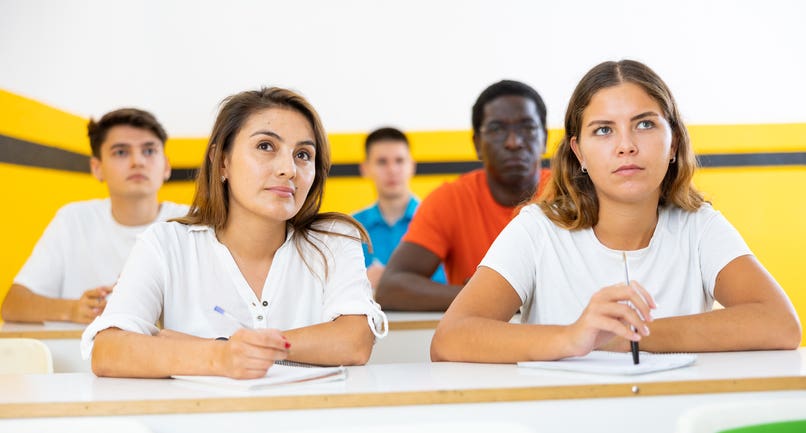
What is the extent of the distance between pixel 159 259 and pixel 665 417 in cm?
112

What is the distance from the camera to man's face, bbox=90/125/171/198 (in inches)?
129

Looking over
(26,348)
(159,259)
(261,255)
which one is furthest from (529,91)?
(26,348)

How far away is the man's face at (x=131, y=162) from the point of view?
3.29 m

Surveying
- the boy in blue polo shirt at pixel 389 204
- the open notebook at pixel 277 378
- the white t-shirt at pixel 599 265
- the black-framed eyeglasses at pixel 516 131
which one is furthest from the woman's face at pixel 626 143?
the boy in blue polo shirt at pixel 389 204

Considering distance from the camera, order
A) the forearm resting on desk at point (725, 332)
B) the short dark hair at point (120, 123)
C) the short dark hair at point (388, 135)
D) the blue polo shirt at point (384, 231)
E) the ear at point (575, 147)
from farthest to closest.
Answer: the short dark hair at point (388, 135)
the blue polo shirt at point (384, 231)
the short dark hair at point (120, 123)
the ear at point (575, 147)
the forearm resting on desk at point (725, 332)

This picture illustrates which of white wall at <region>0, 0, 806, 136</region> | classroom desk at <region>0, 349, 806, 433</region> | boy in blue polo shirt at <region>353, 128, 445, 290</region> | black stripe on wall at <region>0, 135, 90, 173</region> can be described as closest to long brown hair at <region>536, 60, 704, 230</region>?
classroom desk at <region>0, 349, 806, 433</region>

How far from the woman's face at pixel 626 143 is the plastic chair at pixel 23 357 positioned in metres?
1.37

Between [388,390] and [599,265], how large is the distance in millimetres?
861

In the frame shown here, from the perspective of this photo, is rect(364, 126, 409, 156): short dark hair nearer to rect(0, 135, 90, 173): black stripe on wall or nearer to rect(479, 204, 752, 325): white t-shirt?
rect(0, 135, 90, 173): black stripe on wall

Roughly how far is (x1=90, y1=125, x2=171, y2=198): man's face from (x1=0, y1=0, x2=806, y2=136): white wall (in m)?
1.51

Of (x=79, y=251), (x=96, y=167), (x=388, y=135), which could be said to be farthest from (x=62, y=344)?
(x=388, y=135)

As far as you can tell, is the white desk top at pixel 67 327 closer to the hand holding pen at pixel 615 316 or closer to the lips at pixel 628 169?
the lips at pixel 628 169

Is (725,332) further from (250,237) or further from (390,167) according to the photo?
(390,167)

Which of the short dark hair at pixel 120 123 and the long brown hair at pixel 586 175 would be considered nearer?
the long brown hair at pixel 586 175
